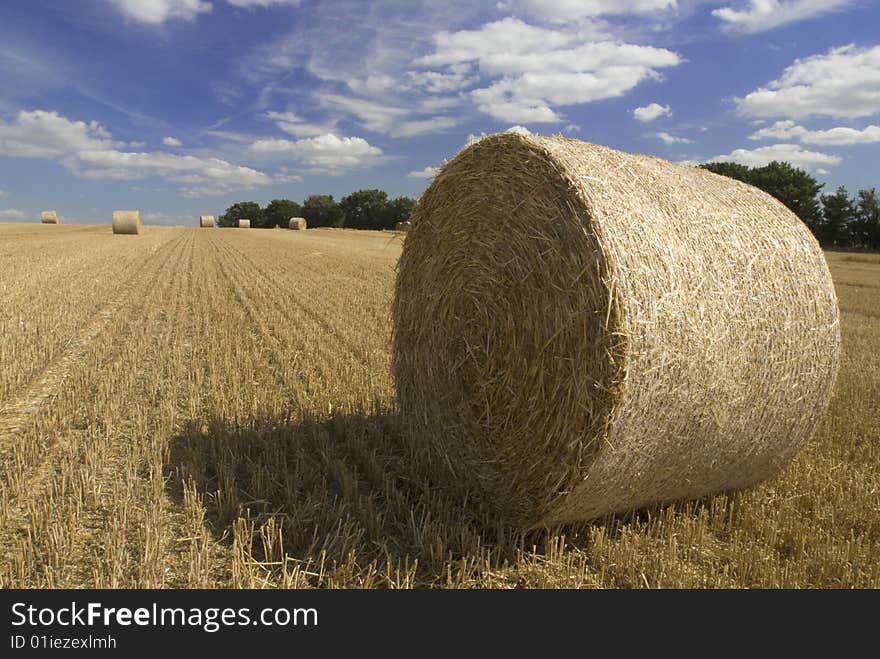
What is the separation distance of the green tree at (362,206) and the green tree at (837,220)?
43032 mm

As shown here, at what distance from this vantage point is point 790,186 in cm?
6144

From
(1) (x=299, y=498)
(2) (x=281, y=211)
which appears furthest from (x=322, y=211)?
(1) (x=299, y=498)

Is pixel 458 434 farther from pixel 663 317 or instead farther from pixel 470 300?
pixel 663 317

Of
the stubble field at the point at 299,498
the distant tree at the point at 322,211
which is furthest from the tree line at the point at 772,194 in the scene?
the stubble field at the point at 299,498

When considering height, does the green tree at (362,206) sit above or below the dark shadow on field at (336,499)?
above

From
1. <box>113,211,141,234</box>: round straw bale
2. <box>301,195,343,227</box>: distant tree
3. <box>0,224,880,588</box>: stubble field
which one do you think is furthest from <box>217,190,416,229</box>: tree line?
<box>0,224,880,588</box>: stubble field

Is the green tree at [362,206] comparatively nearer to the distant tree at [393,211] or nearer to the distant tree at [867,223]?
the distant tree at [393,211]

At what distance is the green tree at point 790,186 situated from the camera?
59094 millimetres

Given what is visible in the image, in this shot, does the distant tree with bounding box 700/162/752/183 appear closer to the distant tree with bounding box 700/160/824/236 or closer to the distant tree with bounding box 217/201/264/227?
the distant tree with bounding box 700/160/824/236

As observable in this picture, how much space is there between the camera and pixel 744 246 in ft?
12.9

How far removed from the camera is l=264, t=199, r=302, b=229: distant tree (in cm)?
9188

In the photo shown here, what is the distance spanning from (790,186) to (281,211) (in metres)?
64.1

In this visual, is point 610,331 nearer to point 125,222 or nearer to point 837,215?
point 125,222

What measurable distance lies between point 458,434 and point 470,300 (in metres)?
0.90
